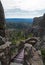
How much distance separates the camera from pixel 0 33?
45.6 feet

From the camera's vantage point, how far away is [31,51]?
7.71 m

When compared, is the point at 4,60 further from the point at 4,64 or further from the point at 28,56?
the point at 28,56

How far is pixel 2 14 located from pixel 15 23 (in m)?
16.1

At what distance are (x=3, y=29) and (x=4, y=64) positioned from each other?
26.9ft

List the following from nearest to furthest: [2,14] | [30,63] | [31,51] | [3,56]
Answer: [3,56], [30,63], [31,51], [2,14]

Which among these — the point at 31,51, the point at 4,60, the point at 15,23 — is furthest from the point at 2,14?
the point at 15,23

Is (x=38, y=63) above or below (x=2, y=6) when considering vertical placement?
below

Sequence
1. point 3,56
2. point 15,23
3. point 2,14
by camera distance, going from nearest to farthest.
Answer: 1. point 3,56
2. point 2,14
3. point 15,23

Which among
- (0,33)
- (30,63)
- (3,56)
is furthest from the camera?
(0,33)

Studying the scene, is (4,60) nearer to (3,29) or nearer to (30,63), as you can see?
(30,63)

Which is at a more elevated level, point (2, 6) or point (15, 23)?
point (2, 6)

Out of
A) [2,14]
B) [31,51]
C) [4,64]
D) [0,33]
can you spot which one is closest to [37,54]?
[31,51]

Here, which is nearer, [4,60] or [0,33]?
[4,60]

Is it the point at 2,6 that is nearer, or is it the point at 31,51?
the point at 31,51
